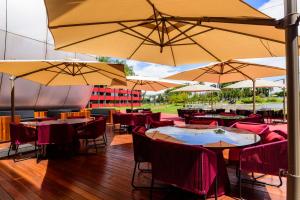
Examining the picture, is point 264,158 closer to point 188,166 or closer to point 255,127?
point 188,166

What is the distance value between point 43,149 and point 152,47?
3.83 metres

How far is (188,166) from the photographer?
2.40 m

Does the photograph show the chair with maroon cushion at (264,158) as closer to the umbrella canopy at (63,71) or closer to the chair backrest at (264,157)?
the chair backrest at (264,157)

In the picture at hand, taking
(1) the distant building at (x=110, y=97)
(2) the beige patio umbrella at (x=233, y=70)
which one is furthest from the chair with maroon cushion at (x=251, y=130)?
(1) the distant building at (x=110, y=97)

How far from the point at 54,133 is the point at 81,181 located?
5.65 feet

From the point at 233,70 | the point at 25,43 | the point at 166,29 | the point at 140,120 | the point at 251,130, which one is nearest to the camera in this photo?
the point at 166,29

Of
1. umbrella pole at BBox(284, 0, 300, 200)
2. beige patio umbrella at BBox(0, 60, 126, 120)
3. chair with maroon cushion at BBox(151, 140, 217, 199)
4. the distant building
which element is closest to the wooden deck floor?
chair with maroon cushion at BBox(151, 140, 217, 199)

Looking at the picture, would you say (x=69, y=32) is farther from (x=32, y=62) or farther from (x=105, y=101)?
(x=105, y=101)

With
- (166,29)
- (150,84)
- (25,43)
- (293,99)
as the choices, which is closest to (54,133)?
(166,29)

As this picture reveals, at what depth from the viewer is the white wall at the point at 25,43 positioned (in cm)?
992

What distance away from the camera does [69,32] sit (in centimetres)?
330

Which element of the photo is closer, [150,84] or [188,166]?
[188,166]

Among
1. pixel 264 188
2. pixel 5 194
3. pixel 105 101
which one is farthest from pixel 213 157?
pixel 105 101

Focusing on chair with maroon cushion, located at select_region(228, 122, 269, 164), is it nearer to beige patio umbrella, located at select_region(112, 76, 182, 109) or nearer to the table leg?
the table leg
